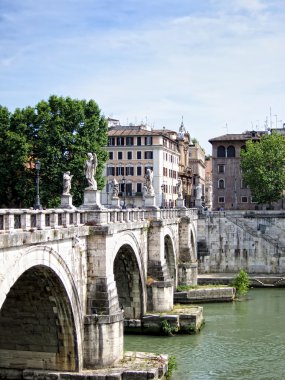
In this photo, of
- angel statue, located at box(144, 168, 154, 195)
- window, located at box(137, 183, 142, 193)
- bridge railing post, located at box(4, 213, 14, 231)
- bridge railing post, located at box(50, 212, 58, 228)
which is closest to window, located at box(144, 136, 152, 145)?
window, located at box(137, 183, 142, 193)

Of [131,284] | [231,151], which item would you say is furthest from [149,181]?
[231,151]

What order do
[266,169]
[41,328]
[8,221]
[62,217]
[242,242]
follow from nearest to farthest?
[8,221]
[62,217]
[41,328]
[242,242]
[266,169]

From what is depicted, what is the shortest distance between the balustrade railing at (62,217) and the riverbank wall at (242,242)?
24.0m

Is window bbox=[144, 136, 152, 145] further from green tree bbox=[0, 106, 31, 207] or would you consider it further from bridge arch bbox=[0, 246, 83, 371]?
bridge arch bbox=[0, 246, 83, 371]

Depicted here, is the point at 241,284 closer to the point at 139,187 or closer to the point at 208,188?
the point at 139,187

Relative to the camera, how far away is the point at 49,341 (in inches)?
917

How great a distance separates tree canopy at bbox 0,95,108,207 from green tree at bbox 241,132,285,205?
2315 centimetres

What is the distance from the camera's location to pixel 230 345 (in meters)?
32.2

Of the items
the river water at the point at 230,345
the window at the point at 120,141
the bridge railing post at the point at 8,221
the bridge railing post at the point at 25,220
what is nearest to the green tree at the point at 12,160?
the river water at the point at 230,345

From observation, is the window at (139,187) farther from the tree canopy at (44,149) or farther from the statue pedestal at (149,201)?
the statue pedestal at (149,201)

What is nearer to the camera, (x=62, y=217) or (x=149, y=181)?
(x=62, y=217)

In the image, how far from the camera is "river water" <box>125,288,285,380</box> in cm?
2719

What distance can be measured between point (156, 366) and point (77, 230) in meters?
5.82

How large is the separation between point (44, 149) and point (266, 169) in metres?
28.5
